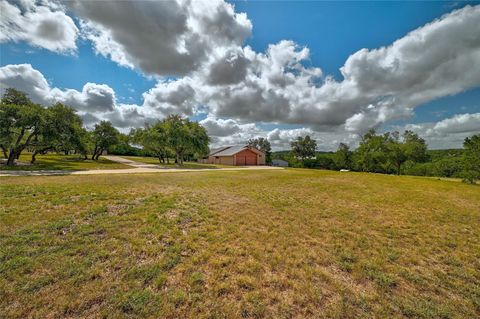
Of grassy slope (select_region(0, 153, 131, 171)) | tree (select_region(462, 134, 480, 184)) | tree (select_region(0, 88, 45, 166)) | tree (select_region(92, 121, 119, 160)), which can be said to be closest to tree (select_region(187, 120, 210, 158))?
grassy slope (select_region(0, 153, 131, 171))

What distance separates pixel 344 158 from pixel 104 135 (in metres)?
54.7

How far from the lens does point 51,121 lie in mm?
17719

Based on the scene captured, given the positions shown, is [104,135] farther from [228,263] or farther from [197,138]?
[228,263]

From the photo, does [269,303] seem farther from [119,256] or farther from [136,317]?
[119,256]

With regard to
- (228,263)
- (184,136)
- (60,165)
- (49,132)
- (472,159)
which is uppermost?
(184,136)

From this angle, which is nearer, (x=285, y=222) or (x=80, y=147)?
(x=285, y=222)

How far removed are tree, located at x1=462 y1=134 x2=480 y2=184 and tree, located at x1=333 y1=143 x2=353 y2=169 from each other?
1229 inches

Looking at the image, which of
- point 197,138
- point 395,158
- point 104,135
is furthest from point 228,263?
point 395,158

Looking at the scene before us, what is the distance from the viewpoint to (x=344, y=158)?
4997cm

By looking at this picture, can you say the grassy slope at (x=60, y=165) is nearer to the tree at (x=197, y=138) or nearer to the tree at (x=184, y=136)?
the tree at (x=184, y=136)

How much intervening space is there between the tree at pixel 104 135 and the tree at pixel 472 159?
48.4m

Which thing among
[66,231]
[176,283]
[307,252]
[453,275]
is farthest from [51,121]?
[453,275]

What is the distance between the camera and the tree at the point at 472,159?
17609 millimetres

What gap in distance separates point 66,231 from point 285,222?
223 inches
